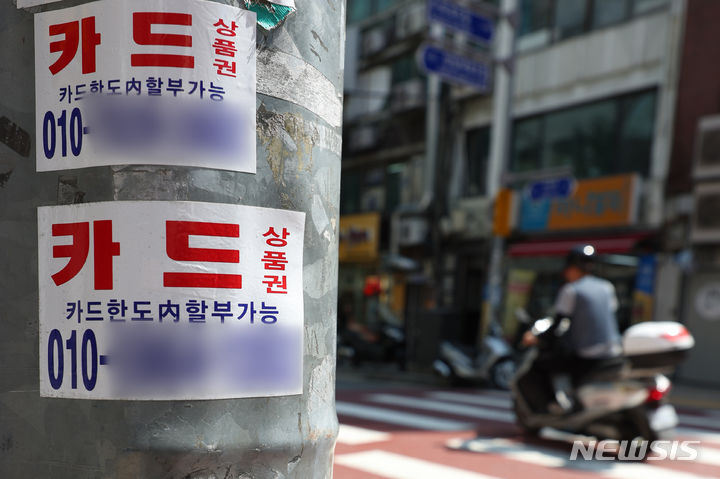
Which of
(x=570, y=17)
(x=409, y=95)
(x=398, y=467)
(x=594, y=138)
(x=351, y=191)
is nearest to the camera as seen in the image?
(x=398, y=467)

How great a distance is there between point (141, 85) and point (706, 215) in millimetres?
14041

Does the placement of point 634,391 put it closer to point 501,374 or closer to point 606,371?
point 606,371

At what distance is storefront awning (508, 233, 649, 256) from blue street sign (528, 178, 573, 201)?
2138 mm

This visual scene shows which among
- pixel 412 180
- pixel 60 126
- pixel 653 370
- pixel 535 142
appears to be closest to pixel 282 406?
pixel 60 126

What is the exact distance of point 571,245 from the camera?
15656 mm

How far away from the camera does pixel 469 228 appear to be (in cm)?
1920

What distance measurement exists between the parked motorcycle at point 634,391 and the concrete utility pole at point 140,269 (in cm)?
459

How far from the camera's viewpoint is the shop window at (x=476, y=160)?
63.3 feet

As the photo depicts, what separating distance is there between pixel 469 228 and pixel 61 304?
1804 cm

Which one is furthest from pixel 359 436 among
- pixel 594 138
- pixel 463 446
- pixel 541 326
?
pixel 594 138

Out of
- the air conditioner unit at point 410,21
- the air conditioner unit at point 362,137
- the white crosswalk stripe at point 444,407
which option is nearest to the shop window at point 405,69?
the air conditioner unit at point 410,21

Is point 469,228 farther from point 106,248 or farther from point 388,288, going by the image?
point 106,248

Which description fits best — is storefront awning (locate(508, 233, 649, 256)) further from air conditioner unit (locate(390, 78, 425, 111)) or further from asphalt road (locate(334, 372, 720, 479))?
air conditioner unit (locate(390, 78, 425, 111))

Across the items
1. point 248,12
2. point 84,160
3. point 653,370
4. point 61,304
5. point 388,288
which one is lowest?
point 388,288
